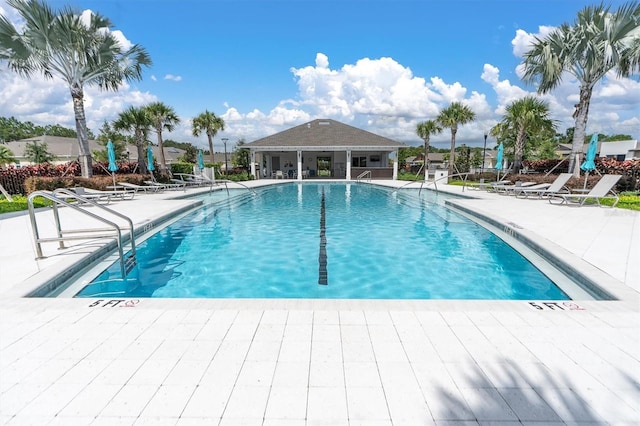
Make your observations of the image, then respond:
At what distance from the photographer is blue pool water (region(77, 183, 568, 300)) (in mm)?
5324

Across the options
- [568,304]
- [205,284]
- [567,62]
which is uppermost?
[567,62]

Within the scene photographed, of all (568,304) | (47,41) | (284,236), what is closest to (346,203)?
(284,236)

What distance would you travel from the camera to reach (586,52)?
552 inches

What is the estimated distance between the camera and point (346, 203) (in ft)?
50.0

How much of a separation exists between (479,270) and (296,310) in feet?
14.9

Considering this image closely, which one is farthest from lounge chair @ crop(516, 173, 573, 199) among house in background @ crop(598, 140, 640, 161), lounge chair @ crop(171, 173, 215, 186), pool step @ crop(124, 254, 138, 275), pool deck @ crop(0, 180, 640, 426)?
house in background @ crop(598, 140, 640, 161)

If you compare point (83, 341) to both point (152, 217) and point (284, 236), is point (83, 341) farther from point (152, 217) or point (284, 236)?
point (152, 217)

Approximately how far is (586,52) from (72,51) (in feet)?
77.7

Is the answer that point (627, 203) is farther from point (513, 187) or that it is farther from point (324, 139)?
point (324, 139)

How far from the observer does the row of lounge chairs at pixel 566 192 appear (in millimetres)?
10672

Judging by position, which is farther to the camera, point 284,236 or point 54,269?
point 284,236

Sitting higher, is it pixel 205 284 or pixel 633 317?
pixel 633 317

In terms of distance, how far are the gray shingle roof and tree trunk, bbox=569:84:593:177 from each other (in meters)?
14.9

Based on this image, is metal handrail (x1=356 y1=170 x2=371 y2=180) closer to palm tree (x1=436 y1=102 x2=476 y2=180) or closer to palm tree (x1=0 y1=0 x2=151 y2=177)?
palm tree (x1=436 y1=102 x2=476 y2=180)
